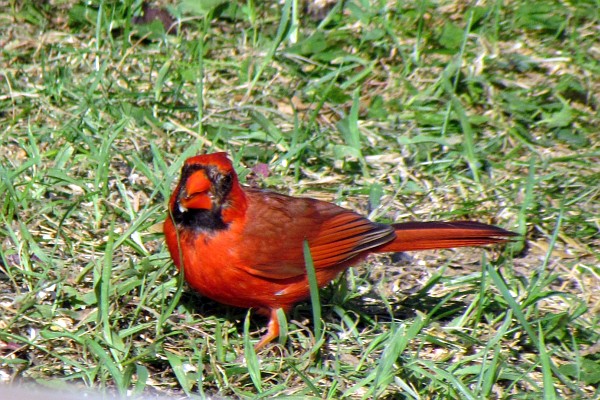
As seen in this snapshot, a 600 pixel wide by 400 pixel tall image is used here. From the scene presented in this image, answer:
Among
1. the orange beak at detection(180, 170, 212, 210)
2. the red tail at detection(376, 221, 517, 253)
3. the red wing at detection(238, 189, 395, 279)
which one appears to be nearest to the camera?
the orange beak at detection(180, 170, 212, 210)

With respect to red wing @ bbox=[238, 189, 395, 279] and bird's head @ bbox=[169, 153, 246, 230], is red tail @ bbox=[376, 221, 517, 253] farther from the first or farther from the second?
bird's head @ bbox=[169, 153, 246, 230]

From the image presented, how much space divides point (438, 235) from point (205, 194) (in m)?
1.09

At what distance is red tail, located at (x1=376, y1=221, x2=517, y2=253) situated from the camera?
4094 mm

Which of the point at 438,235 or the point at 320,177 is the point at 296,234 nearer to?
the point at 438,235

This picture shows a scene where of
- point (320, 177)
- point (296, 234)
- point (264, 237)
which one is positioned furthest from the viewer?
point (320, 177)

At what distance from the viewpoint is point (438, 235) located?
409 cm

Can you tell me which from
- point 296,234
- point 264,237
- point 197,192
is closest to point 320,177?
point 296,234

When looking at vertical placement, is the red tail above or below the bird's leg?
above

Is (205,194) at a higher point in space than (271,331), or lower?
higher

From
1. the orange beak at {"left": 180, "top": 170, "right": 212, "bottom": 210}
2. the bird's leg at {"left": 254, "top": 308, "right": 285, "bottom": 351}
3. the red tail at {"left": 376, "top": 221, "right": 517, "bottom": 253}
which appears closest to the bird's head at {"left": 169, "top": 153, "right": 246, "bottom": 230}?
the orange beak at {"left": 180, "top": 170, "right": 212, "bottom": 210}

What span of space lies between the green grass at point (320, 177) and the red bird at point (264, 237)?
0.49 ft

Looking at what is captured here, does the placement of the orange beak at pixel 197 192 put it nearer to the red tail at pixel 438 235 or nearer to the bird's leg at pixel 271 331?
the bird's leg at pixel 271 331

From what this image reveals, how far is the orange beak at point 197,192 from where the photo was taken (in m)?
3.61

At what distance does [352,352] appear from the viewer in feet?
12.6
